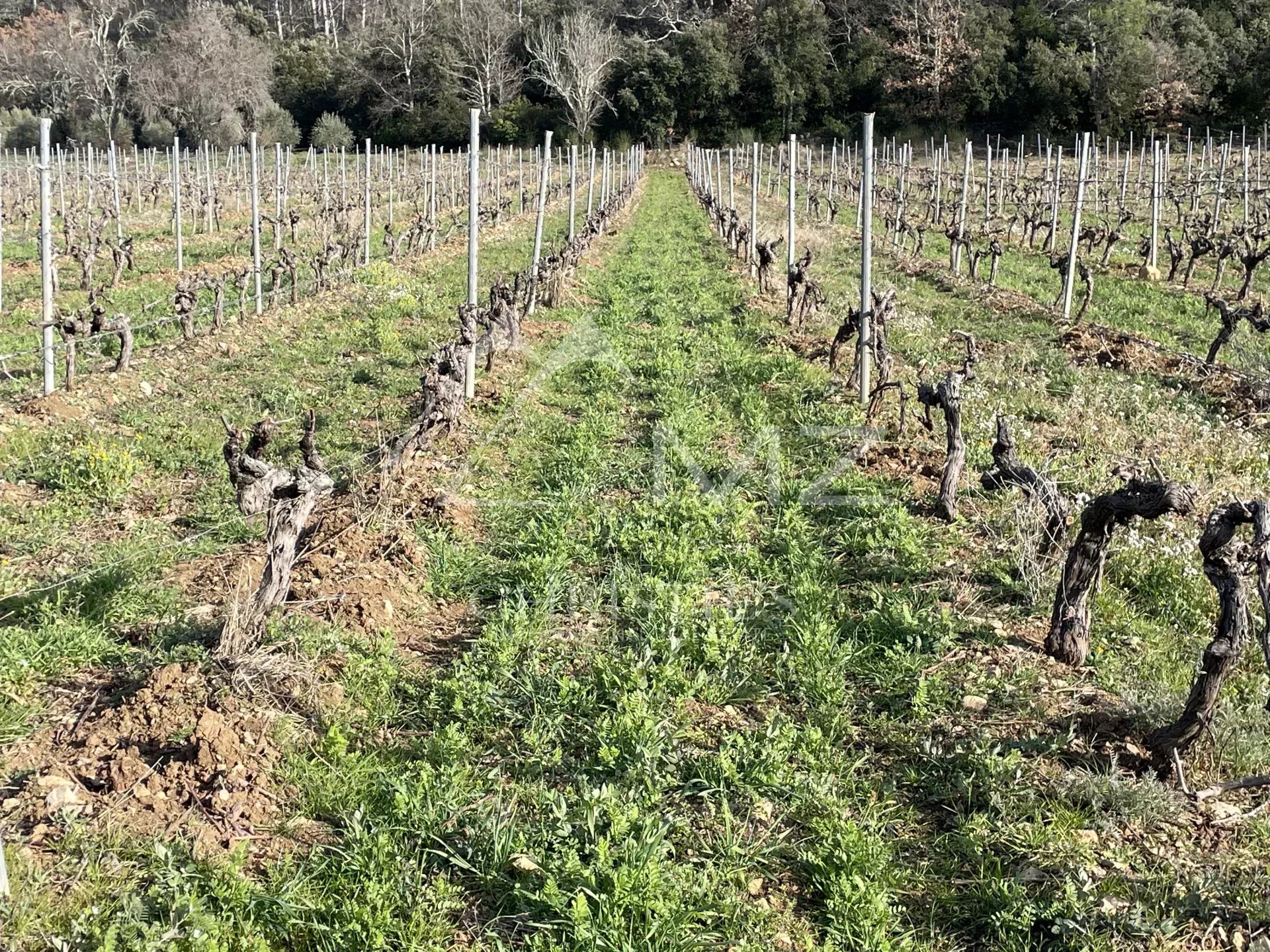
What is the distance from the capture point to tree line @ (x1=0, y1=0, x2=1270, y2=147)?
4404 centimetres

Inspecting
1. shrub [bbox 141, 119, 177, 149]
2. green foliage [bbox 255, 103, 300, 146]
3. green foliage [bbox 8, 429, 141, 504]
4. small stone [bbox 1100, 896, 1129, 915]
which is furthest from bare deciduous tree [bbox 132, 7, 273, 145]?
small stone [bbox 1100, 896, 1129, 915]

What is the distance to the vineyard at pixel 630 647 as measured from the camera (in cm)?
307

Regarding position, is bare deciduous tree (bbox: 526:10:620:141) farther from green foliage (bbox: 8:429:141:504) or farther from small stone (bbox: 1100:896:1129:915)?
small stone (bbox: 1100:896:1129:915)

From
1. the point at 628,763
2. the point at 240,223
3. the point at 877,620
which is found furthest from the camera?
the point at 240,223

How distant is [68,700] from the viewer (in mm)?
3963

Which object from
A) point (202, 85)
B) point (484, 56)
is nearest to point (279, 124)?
point (202, 85)

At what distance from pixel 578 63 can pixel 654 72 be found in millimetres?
4594

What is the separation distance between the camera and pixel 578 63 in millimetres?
55750

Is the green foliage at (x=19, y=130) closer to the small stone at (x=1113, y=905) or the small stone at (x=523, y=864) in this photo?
the small stone at (x=523, y=864)

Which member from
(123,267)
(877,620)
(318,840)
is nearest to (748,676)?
(877,620)

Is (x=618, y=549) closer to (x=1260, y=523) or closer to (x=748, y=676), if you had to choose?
(x=748, y=676)

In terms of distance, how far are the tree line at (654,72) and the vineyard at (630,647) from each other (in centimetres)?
4084

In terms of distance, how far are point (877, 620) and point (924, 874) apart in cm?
169

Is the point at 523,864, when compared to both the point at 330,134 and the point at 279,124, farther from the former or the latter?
the point at 279,124
